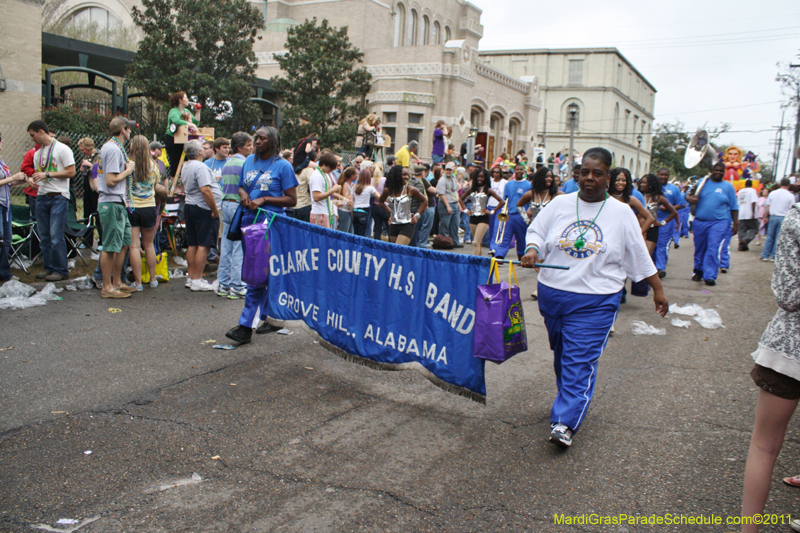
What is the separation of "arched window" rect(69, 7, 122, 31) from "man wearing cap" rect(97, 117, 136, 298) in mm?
38491

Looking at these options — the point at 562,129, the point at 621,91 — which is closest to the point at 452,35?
the point at 562,129

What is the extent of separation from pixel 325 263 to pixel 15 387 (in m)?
2.64

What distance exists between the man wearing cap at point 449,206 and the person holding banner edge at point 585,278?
10381mm

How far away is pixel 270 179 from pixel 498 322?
324 cm

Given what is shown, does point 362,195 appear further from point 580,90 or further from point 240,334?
point 580,90

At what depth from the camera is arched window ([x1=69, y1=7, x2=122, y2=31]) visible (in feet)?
133

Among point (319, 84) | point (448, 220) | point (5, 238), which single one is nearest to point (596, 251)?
point (5, 238)

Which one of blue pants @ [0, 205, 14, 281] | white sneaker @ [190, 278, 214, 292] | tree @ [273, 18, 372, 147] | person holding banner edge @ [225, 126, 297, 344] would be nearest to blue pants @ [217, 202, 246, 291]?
white sneaker @ [190, 278, 214, 292]

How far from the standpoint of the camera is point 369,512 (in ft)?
10.8

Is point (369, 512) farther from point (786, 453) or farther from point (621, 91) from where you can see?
point (621, 91)

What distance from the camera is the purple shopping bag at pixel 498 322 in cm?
409

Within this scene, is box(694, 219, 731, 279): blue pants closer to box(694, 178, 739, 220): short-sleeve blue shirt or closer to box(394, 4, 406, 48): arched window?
box(694, 178, 739, 220): short-sleeve blue shirt

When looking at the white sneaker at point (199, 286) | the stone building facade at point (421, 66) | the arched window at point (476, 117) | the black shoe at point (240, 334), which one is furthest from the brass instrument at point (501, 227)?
the arched window at point (476, 117)

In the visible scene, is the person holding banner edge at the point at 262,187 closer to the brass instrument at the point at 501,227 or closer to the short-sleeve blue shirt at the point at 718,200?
the brass instrument at the point at 501,227
